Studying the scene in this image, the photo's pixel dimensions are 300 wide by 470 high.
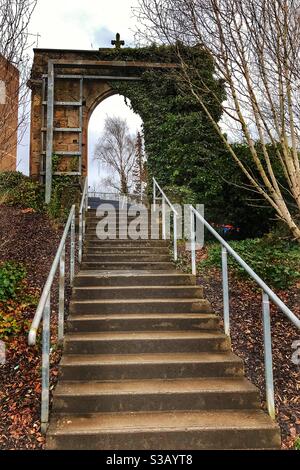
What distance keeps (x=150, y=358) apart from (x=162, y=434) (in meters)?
0.85

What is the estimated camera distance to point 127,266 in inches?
221

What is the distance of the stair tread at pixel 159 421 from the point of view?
2.74 meters

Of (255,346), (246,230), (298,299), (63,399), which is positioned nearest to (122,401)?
(63,399)

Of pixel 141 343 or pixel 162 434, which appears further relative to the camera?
pixel 141 343

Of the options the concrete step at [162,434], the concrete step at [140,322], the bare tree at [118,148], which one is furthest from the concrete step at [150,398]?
the bare tree at [118,148]

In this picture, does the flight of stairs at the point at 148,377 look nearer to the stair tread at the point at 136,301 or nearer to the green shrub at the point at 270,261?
the stair tread at the point at 136,301

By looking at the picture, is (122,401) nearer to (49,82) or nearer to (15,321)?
(15,321)

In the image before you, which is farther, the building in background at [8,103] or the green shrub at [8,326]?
the building in background at [8,103]

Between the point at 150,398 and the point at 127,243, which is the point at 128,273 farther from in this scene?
the point at 150,398

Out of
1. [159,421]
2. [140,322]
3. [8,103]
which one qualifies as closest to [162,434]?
[159,421]

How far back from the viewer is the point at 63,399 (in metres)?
2.96

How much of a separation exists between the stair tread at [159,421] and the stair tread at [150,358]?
50 cm

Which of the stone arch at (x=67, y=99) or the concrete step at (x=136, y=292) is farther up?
the stone arch at (x=67, y=99)

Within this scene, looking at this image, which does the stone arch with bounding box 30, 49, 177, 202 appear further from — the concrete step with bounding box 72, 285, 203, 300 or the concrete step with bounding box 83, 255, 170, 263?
the concrete step with bounding box 72, 285, 203, 300
